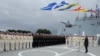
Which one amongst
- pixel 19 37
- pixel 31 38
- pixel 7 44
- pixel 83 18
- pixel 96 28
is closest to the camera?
pixel 7 44

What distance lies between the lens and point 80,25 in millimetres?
75688

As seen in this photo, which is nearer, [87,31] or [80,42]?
[80,42]

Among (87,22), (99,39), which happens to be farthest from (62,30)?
(99,39)

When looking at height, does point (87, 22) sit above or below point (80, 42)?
above

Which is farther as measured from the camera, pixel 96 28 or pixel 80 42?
pixel 96 28

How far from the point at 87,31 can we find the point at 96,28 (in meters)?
4.68

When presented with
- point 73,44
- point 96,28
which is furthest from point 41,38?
point 96,28

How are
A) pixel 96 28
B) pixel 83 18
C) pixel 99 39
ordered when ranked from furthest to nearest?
pixel 83 18, pixel 96 28, pixel 99 39

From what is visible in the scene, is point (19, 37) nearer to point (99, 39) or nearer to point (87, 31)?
point (99, 39)

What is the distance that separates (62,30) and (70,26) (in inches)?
108

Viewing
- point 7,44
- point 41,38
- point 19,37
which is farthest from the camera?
point 41,38

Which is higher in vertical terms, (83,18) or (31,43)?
(83,18)

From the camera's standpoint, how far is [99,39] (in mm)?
50281

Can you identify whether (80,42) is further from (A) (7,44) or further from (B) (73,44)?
(A) (7,44)
